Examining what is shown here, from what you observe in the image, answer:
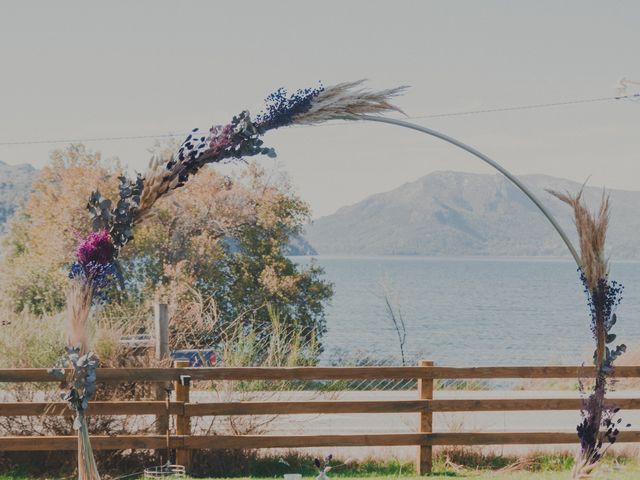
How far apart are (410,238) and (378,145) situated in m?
68.3

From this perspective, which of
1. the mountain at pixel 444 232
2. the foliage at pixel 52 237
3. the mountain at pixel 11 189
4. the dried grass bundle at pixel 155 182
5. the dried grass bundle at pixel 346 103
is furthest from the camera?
the mountain at pixel 444 232

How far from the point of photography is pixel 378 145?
108938 millimetres

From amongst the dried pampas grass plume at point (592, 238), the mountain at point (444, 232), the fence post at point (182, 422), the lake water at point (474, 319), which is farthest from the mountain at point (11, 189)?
the dried pampas grass plume at point (592, 238)

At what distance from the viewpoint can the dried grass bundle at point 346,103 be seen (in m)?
5.14

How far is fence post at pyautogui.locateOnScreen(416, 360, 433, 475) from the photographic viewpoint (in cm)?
838

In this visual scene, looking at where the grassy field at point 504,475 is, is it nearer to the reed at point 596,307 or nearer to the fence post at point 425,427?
the fence post at point 425,427

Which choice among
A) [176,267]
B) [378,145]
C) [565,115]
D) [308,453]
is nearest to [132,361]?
[308,453]

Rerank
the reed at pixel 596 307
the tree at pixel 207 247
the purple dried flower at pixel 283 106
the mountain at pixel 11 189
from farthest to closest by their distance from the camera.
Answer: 1. the mountain at pixel 11 189
2. the tree at pixel 207 247
3. the reed at pixel 596 307
4. the purple dried flower at pixel 283 106

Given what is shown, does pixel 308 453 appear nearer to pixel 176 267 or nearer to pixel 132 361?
pixel 132 361

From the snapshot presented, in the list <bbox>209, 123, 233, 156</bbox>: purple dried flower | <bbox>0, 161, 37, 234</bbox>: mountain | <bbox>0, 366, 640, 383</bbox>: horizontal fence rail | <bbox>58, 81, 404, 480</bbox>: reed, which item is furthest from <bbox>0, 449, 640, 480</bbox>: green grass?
<bbox>0, 161, 37, 234</bbox>: mountain

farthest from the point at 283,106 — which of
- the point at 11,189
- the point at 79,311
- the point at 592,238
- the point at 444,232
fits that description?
the point at 444,232

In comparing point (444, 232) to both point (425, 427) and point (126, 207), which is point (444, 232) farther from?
point (126, 207)

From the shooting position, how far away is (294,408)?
8.20 metres

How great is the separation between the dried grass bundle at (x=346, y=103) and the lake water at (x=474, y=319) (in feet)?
24.9
